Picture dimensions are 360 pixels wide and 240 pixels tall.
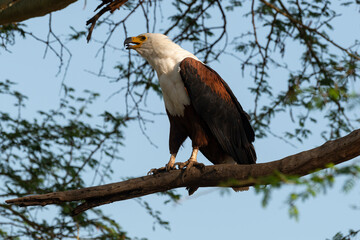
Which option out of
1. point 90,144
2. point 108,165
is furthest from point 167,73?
point 90,144

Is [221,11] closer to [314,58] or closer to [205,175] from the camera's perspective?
[314,58]

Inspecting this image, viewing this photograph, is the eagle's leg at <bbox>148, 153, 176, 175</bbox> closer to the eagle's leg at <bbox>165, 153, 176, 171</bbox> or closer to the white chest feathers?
the eagle's leg at <bbox>165, 153, 176, 171</bbox>

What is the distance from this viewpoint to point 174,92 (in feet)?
14.6

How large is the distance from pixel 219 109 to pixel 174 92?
18.5 inches

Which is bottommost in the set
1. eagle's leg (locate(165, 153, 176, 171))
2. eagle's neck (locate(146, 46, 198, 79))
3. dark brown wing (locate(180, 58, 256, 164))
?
eagle's leg (locate(165, 153, 176, 171))

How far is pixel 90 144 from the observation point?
6.66m

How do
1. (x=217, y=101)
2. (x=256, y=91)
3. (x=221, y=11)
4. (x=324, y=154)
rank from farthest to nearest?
1. (x=256, y=91)
2. (x=221, y=11)
3. (x=217, y=101)
4. (x=324, y=154)

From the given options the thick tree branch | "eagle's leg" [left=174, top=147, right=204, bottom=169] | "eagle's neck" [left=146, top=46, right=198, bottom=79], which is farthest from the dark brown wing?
the thick tree branch

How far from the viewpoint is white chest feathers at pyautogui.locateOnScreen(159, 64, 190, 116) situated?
4.43 metres

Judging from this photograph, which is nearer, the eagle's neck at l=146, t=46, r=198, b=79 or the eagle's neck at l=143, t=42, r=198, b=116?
the eagle's neck at l=143, t=42, r=198, b=116

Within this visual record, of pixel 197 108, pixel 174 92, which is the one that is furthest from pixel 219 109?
pixel 174 92

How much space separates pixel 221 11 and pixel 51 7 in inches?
85.4

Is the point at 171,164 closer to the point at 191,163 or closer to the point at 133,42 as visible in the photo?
the point at 191,163

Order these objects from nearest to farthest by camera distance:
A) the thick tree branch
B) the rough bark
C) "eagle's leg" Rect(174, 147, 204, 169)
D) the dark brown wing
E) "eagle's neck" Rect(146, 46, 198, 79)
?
the thick tree branch
"eagle's leg" Rect(174, 147, 204, 169)
the rough bark
the dark brown wing
"eagle's neck" Rect(146, 46, 198, 79)
